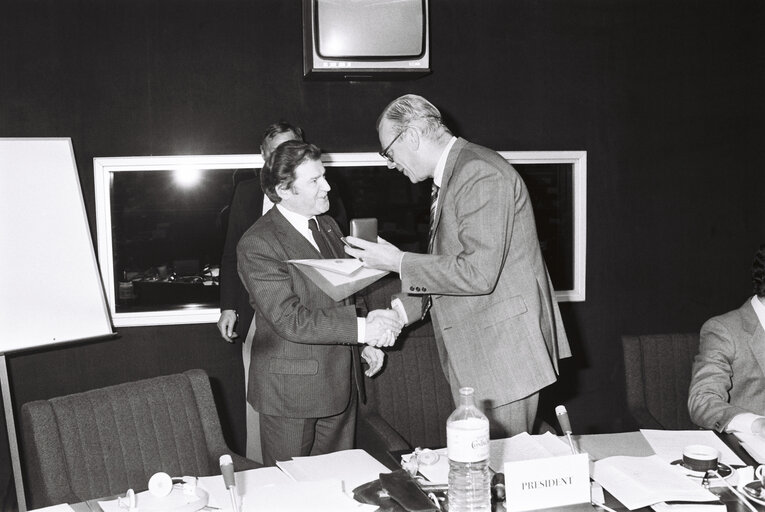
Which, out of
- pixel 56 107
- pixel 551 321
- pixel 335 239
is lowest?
pixel 551 321

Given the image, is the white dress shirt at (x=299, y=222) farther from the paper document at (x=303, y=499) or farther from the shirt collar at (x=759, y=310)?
the shirt collar at (x=759, y=310)

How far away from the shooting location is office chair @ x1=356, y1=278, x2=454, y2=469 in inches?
118

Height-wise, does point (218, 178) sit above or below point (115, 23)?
below

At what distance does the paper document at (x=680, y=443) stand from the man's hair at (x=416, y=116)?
1066mm

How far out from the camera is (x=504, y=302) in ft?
7.59

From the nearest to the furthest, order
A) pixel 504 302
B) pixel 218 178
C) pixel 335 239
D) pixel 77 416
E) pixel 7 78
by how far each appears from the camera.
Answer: pixel 77 416 < pixel 504 302 < pixel 335 239 < pixel 7 78 < pixel 218 178

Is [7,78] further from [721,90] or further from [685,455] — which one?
[721,90]

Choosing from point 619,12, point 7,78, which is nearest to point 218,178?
point 7,78

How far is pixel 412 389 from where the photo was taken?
3074mm

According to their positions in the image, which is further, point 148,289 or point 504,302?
point 148,289

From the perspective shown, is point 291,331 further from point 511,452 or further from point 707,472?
point 707,472

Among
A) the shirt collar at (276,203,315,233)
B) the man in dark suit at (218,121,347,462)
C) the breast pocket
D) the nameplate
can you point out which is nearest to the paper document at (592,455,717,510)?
the nameplate

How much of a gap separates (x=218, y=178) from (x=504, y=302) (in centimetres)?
198

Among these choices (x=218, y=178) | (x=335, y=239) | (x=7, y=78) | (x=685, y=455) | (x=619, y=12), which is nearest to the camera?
(x=685, y=455)
